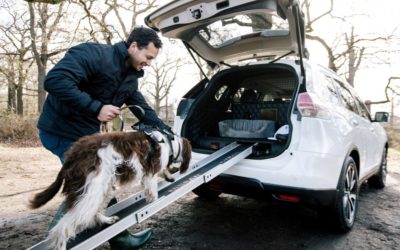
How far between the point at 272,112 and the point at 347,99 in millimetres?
981

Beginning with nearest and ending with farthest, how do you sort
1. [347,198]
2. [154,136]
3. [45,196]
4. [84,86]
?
[45,196] → [154,136] → [84,86] → [347,198]

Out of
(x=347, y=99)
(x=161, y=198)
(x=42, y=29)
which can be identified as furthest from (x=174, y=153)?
(x=42, y=29)

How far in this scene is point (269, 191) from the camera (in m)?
3.00

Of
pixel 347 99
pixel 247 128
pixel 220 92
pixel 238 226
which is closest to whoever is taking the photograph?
pixel 238 226

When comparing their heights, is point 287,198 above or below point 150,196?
below

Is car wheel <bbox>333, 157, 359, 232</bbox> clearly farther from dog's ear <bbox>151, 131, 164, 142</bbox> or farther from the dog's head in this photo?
dog's ear <bbox>151, 131, 164, 142</bbox>

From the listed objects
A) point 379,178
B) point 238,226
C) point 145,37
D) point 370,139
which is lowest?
point 238,226

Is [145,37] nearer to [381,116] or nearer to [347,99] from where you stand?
[347,99]

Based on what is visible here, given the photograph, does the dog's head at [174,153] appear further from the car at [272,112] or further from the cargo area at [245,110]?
the cargo area at [245,110]

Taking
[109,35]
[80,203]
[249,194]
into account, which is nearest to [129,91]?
[80,203]

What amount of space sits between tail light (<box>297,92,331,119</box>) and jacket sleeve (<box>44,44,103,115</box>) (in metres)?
1.84

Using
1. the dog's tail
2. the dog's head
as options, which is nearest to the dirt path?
the dog's head

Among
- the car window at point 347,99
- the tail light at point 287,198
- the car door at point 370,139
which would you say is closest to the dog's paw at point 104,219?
the tail light at point 287,198

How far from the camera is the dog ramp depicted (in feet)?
6.56
